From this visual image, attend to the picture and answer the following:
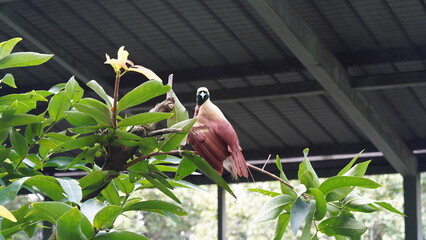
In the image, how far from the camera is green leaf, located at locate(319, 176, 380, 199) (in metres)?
1.46

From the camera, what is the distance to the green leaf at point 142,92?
135cm

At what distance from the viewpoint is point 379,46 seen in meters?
4.79

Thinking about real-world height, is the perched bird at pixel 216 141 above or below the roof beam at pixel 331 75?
below

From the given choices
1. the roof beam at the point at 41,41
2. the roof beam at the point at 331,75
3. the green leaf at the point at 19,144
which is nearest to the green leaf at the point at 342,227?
the green leaf at the point at 19,144

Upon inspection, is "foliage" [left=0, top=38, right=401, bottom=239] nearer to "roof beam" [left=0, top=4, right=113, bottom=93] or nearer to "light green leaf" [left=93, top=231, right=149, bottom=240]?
"light green leaf" [left=93, top=231, right=149, bottom=240]

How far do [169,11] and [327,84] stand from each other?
117cm

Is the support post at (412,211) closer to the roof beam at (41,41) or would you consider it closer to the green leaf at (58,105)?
the roof beam at (41,41)

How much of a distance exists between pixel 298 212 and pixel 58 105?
0.58 m

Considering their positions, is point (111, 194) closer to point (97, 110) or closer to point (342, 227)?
point (97, 110)

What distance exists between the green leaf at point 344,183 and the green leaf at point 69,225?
1.89ft

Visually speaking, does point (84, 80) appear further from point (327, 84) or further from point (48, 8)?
point (327, 84)

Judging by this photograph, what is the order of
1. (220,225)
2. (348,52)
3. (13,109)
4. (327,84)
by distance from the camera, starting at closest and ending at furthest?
(13,109) < (327,84) < (348,52) < (220,225)

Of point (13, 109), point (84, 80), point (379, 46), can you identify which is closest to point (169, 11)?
point (84, 80)

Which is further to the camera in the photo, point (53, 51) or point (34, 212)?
point (53, 51)
